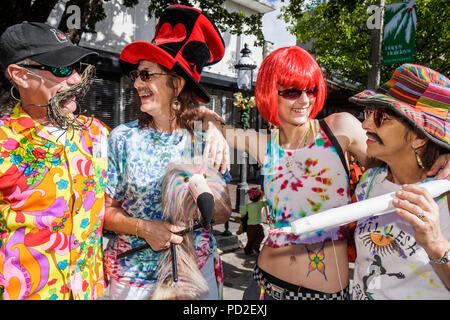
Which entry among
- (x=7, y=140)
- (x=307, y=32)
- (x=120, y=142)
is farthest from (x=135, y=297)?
(x=307, y=32)

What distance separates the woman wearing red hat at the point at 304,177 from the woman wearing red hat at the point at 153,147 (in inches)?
16.1

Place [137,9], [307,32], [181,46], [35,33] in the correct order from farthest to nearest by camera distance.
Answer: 1. [307,32]
2. [137,9]
3. [181,46]
4. [35,33]

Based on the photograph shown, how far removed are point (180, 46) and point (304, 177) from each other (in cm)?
114

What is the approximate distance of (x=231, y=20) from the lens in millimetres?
8680

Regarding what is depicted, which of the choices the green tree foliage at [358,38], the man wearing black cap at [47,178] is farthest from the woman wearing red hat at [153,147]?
the green tree foliage at [358,38]

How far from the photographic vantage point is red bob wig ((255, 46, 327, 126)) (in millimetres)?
1872

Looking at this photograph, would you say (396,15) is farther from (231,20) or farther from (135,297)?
(135,297)

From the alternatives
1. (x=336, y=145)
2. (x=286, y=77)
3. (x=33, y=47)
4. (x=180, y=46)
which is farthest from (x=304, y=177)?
(x=33, y=47)

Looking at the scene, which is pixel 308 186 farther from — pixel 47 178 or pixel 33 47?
pixel 33 47

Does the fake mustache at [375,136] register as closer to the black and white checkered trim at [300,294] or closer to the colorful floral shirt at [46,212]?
the black and white checkered trim at [300,294]

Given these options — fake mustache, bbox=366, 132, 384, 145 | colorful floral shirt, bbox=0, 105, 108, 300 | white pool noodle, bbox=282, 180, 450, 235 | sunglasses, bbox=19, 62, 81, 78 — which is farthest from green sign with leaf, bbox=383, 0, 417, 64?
colorful floral shirt, bbox=0, 105, 108, 300

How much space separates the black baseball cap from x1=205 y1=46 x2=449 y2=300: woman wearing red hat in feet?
3.95

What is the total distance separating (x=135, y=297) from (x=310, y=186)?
1.25 m

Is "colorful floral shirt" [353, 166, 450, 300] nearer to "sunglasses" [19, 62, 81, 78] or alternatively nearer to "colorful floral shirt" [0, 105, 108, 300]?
"colorful floral shirt" [0, 105, 108, 300]
